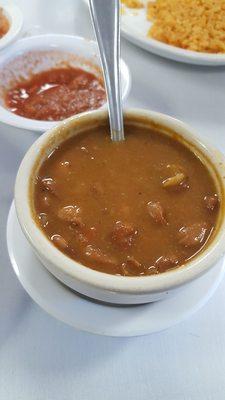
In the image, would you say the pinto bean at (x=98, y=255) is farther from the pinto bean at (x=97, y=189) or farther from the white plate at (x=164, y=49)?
the white plate at (x=164, y=49)

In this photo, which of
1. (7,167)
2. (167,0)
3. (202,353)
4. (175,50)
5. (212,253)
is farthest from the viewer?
(167,0)

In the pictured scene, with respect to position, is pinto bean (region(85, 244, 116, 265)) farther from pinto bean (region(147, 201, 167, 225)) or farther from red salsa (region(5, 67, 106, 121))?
red salsa (region(5, 67, 106, 121))

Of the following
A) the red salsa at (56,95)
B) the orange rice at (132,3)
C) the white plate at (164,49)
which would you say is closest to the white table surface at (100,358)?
the red salsa at (56,95)

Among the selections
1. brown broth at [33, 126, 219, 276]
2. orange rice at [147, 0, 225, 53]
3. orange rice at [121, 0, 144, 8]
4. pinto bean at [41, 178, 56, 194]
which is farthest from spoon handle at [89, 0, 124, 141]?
orange rice at [121, 0, 144, 8]

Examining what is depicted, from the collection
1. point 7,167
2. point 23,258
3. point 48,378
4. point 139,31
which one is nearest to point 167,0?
point 139,31

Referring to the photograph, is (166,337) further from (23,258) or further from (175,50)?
(175,50)
